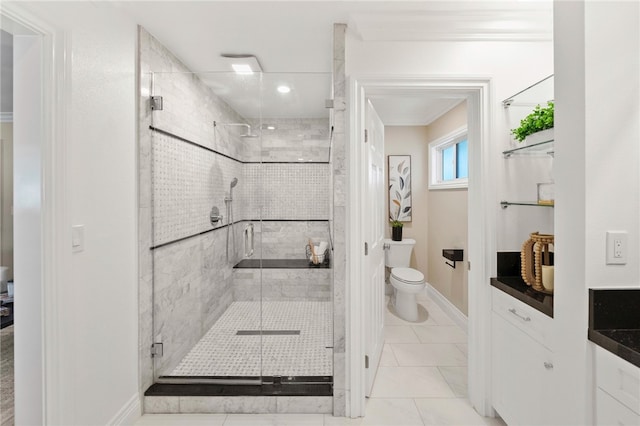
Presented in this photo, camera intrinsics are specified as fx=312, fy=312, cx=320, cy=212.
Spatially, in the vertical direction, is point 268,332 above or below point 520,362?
Answer: below

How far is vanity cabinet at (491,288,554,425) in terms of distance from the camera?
144 cm

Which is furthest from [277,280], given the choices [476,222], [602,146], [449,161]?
[449,161]

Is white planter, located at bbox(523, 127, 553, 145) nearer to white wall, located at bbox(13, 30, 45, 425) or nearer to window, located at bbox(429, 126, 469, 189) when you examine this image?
window, located at bbox(429, 126, 469, 189)

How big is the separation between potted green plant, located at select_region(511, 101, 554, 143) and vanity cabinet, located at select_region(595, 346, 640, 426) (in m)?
1.05

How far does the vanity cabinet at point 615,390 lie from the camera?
0.96 metres

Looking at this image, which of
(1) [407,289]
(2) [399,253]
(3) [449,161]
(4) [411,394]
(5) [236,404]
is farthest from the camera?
(2) [399,253]

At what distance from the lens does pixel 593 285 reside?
3.71 feet

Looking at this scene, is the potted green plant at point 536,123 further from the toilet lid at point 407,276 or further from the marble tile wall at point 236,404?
the marble tile wall at point 236,404

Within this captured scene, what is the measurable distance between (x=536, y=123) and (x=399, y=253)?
2635mm

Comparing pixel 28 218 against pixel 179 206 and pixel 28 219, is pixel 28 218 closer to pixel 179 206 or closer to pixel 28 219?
pixel 28 219

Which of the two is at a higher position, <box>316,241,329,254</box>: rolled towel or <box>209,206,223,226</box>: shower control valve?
<box>209,206,223,226</box>: shower control valve

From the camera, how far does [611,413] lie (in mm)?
1041

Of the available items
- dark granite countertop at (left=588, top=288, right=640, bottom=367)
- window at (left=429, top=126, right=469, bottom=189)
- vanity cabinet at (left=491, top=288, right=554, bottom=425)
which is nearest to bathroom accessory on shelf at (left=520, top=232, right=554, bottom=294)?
vanity cabinet at (left=491, top=288, right=554, bottom=425)

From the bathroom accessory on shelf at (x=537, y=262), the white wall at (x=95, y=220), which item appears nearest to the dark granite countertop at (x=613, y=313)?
the bathroom accessory on shelf at (x=537, y=262)
